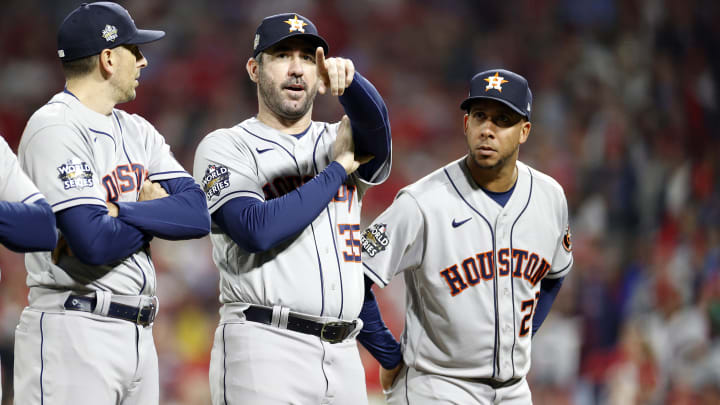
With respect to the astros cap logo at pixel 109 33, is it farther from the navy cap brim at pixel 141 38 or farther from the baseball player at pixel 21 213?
the baseball player at pixel 21 213

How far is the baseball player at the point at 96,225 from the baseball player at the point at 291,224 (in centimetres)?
18

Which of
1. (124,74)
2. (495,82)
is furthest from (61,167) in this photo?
(495,82)

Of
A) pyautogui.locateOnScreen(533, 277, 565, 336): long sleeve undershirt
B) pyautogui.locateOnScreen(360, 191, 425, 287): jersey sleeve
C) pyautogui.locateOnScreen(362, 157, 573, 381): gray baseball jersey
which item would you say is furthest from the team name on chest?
pyautogui.locateOnScreen(533, 277, 565, 336): long sleeve undershirt

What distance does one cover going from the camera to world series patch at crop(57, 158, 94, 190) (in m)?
2.30

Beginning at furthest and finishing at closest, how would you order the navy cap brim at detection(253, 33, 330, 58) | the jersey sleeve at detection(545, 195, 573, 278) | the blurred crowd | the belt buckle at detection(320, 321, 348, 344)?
the blurred crowd < the jersey sleeve at detection(545, 195, 573, 278) < the navy cap brim at detection(253, 33, 330, 58) < the belt buckle at detection(320, 321, 348, 344)

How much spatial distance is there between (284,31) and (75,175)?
0.81 meters

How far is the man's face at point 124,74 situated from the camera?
2.55 metres

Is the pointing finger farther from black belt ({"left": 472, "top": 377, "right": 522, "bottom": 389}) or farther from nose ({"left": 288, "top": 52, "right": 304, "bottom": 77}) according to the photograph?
black belt ({"left": 472, "top": 377, "right": 522, "bottom": 389})

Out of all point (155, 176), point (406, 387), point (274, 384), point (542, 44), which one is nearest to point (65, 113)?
point (155, 176)

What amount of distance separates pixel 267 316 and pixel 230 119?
494 centimetres

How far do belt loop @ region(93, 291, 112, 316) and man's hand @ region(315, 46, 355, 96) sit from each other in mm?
895

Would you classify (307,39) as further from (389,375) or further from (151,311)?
(389,375)

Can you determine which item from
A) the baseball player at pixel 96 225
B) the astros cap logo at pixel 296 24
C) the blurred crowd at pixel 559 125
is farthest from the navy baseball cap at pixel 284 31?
the blurred crowd at pixel 559 125

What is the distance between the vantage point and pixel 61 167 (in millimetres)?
2314
